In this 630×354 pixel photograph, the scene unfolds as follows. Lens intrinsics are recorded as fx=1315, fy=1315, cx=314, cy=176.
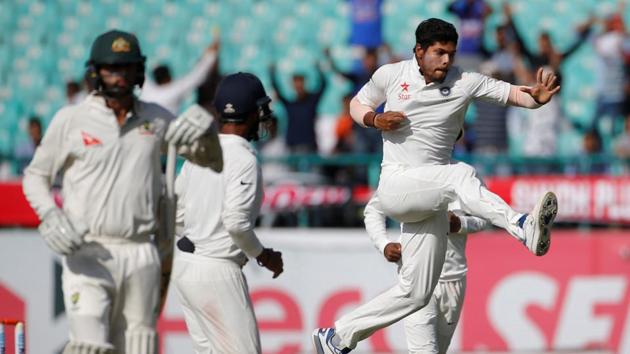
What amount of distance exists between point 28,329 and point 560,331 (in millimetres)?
5531

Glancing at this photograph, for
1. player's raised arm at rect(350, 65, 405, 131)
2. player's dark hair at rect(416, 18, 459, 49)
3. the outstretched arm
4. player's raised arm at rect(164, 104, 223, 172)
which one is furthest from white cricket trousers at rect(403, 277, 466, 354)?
the outstretched arm

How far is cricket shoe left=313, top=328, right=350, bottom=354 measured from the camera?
28.1ft

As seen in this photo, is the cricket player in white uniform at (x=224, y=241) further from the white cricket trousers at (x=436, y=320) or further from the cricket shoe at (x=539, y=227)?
the cricket shoe at (x=539, y=227)

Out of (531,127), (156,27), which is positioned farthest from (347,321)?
(156,27)

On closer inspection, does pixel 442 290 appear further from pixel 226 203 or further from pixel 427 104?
pixel 226 203

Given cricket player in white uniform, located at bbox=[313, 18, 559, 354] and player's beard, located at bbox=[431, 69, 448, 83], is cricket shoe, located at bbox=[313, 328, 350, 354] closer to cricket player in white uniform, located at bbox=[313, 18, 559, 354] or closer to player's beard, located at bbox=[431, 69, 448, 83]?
cricket player in white uniform, located at bbox=[313, 18, 559, 354]

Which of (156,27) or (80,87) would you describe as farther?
(156,27)

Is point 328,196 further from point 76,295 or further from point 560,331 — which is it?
point 76,295

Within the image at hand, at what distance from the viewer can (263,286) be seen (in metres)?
13.5

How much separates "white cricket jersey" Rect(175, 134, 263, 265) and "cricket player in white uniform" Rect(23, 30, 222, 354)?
79cm

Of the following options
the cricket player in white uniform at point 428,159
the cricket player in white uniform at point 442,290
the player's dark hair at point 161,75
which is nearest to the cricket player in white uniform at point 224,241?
the cricket player in white uniform at point 428,159

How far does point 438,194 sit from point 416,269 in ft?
1.64

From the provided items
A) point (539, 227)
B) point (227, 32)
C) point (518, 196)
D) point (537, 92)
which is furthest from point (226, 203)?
point (227, 32)

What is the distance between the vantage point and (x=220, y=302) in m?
7.85
